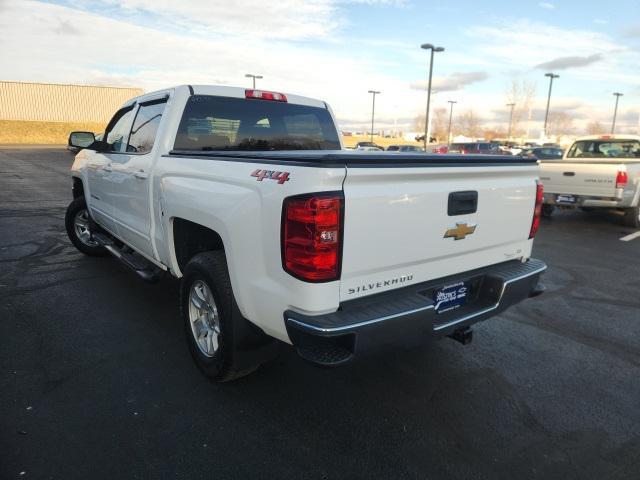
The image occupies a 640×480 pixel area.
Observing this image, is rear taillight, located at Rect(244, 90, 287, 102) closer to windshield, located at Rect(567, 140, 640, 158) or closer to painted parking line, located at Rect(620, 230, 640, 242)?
painted parking line, located at Rect(620, 230, 640, 242)

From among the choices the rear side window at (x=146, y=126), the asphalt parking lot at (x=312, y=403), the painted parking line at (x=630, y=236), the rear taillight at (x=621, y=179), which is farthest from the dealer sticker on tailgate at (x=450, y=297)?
the rear taillight at (x=621, y=179)

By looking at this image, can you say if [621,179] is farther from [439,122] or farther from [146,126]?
[439,122]

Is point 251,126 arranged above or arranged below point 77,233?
above

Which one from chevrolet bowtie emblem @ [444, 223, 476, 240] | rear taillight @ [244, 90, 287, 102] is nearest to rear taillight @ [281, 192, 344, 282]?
chevrolet bowtie emblem @ [444, 223, 476, 240]

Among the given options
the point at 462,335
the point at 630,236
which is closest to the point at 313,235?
the point at 462,335

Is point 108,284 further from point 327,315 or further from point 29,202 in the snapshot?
point 29,202

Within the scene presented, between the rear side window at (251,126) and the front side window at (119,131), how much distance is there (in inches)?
45.6

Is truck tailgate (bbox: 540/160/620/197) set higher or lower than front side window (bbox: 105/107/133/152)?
lower

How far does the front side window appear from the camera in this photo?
15.7 ft

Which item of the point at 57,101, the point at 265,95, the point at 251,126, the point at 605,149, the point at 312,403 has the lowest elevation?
the point at 312,403

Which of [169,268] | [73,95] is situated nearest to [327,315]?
[169,268]

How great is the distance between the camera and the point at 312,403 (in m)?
3.04

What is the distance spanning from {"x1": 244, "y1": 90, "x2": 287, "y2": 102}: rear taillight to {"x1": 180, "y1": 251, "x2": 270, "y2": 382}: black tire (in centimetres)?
184

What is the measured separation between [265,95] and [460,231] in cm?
238
